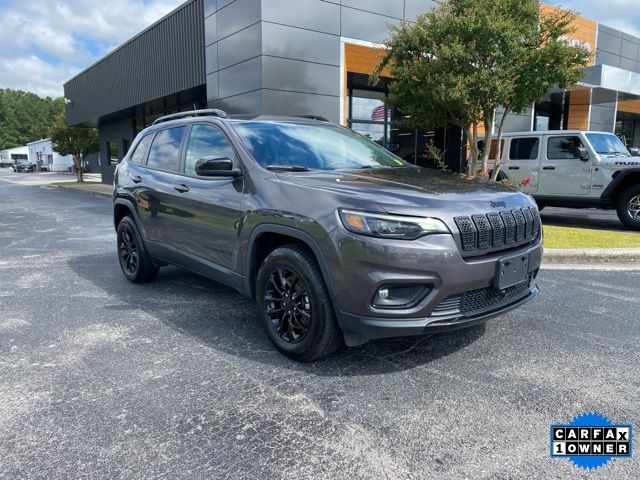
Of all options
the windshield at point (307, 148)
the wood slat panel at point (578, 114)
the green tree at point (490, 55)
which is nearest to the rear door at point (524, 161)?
the green tree at point (490, 55)

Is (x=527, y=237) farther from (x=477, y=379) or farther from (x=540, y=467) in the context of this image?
(x=540, y=467)

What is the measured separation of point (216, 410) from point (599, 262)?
6011 millimetres

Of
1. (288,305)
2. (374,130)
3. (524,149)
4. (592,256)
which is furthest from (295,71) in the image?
(288,305)

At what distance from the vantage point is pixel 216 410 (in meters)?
2.78

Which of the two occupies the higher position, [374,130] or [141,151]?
[374,130]

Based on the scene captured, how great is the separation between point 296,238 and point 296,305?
0.46 meters

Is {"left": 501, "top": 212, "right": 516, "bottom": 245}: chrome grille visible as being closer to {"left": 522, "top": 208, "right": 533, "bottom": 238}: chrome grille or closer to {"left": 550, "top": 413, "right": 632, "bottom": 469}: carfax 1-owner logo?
{"left": 522, "top": 208, "right": 533, "bottom": 238}: chrome grille

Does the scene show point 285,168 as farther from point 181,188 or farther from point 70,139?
point 70,139

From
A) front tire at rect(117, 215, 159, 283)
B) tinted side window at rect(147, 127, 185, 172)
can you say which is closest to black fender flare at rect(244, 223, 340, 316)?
tinted side window at rect(147, 127, 185, 172)

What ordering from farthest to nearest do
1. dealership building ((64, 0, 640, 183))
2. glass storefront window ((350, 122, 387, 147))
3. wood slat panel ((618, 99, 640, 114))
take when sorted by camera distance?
1. wood slat panel ((618, 99, 640, 114))
2. glass storefront window ((350, 122, 387, 147))
3. dealership building ((64, 0, 640, 183))

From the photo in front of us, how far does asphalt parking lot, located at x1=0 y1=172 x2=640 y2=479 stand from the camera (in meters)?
2.32

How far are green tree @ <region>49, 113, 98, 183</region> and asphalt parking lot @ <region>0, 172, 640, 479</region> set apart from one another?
28.7m

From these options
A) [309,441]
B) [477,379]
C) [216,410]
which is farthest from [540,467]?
[216,410]

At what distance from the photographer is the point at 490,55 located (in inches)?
326
